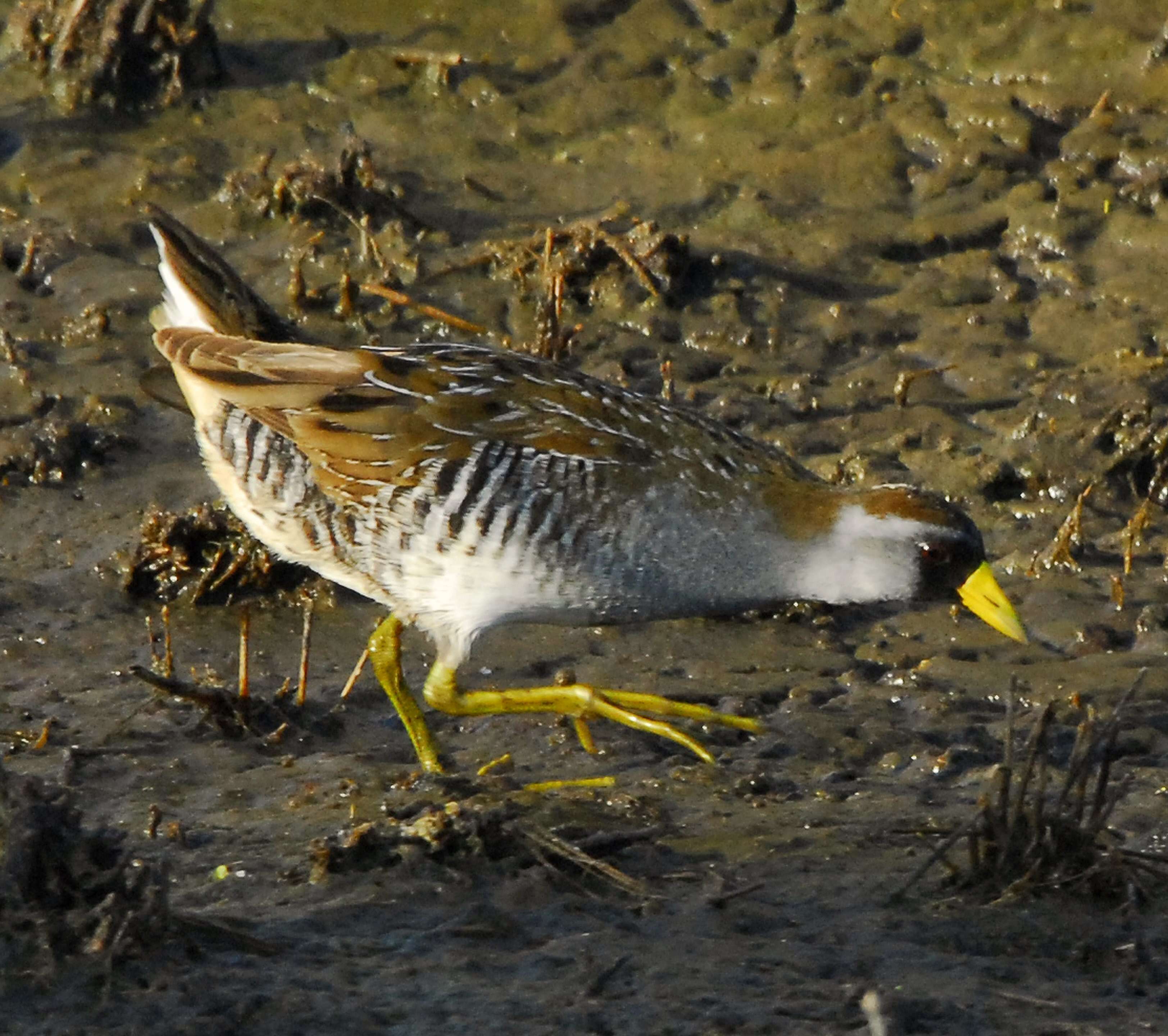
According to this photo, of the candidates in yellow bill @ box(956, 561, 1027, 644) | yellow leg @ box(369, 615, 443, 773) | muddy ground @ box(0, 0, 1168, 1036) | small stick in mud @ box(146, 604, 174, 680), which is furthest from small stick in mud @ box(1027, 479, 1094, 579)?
small stick in mud @ box(146, 604, 174, 680)

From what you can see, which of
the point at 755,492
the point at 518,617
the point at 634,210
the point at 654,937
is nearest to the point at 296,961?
the point at 654,937

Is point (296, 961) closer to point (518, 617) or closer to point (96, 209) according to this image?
point (518, 617)

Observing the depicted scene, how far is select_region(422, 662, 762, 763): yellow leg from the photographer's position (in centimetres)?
462

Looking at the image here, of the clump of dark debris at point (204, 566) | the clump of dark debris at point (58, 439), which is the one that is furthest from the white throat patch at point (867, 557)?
the clump of dark debris at point (58, 439)

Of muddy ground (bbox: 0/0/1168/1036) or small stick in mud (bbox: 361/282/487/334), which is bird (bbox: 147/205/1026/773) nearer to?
muddy ground (bbox: 0/0/1168/1036)

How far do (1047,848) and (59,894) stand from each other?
190cm

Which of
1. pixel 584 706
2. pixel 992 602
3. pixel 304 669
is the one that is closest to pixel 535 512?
pixel 584 706

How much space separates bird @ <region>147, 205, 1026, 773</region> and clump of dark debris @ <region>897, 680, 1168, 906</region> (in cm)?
94

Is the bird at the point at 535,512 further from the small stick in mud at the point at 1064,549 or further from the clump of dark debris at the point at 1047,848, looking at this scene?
the clump of dark debris at the point at 1047,848

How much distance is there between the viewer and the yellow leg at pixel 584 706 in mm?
4625

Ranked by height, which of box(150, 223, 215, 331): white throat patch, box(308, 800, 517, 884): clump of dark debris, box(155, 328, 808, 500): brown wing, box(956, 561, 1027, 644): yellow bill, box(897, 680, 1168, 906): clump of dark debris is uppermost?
box(150, 223, 215, 331): white throat patch

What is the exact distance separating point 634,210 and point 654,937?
3.79 m

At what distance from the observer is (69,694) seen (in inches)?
196

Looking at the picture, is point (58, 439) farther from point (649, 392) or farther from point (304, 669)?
point (649, 392)
